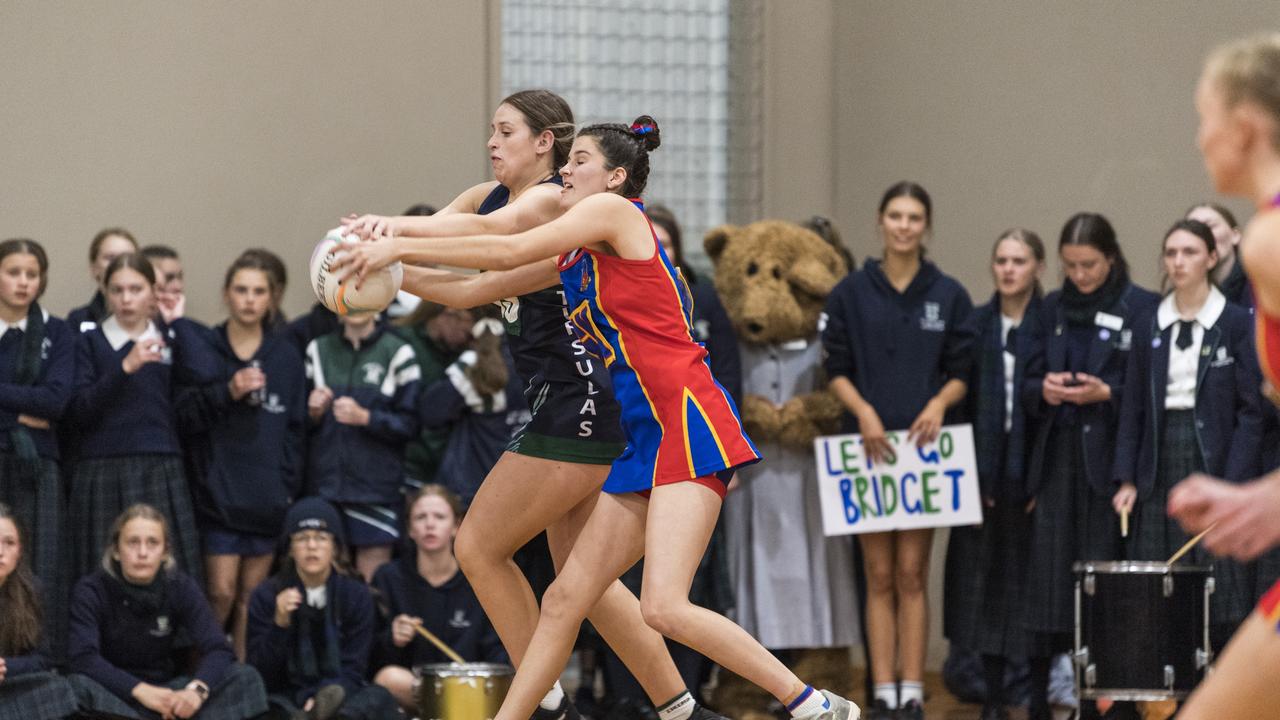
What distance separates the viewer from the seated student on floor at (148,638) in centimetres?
677

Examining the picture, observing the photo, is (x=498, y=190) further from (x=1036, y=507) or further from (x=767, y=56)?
(x=767, y=56)

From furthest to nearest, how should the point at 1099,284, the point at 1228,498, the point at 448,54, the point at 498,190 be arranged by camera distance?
the point at 448,54 < the point at 1099,284 < the point at 498,190 < the point at 1228,498

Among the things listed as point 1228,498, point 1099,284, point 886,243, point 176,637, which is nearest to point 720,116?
point 886,243

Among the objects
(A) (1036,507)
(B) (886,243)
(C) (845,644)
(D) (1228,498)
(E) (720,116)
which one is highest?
(E) (720,116)

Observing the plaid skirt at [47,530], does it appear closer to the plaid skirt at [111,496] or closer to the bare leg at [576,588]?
the plaid skirt at [111,496]

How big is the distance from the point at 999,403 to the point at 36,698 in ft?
13.5

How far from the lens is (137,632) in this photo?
6.89 metres

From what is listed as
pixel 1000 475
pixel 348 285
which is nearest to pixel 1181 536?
pixel 1000 475

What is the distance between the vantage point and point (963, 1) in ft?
30.4

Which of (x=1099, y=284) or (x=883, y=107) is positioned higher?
(x=883, y=107)

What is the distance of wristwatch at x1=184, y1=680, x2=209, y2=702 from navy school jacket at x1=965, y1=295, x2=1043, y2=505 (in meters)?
3.36

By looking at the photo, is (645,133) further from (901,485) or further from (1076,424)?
(1076,424)

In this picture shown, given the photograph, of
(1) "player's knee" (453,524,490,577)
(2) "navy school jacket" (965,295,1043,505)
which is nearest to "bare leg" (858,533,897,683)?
(2) "navy school jacket" (965,295,1043,505)

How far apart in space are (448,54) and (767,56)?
75.6 inches
